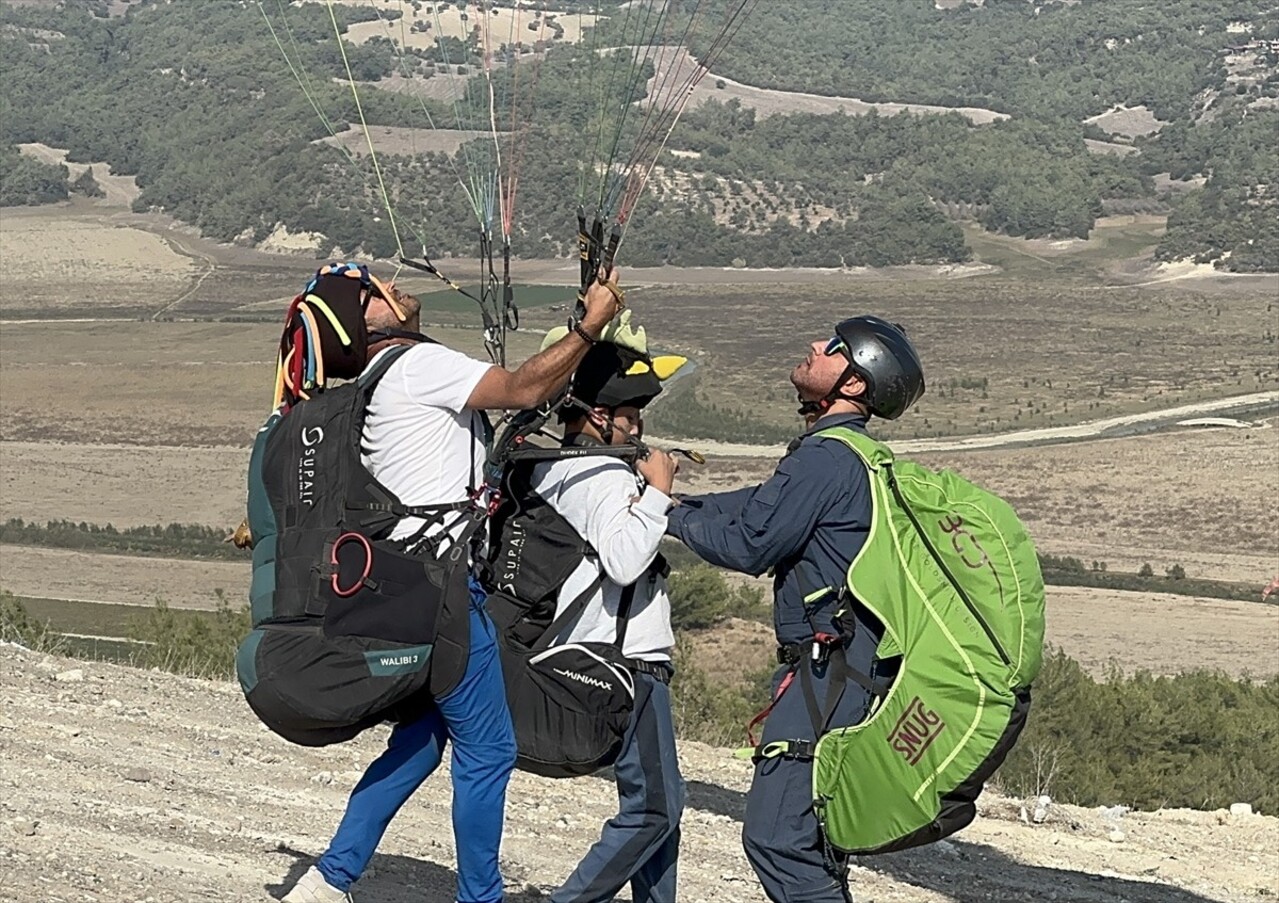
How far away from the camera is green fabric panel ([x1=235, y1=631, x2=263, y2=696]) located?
165 inches

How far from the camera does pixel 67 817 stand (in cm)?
598

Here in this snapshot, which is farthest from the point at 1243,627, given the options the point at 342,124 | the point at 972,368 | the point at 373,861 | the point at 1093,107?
Answer: the point at 1093,107

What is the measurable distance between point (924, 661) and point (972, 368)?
55670mm

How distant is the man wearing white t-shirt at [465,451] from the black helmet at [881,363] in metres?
0.55

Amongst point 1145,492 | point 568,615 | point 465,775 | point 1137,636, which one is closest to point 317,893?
point 465,775

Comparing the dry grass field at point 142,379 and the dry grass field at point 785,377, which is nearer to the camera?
the dry grass field at point 785,377

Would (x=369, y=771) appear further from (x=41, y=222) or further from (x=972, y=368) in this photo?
(x=41, y=222)

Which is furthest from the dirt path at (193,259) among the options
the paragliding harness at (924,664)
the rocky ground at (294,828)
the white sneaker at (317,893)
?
the paragliding harness at (924,664)

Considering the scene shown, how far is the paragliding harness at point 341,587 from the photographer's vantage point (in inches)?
164

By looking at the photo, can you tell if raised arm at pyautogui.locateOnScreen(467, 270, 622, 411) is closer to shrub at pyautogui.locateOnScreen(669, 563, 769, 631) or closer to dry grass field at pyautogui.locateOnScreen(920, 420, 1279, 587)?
shrub at pyautogui.locateOnScreen(669, 563, 769, 631)

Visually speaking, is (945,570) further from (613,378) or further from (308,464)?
(308,464)

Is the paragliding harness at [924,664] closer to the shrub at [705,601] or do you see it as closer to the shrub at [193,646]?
the shrub at [193,646]

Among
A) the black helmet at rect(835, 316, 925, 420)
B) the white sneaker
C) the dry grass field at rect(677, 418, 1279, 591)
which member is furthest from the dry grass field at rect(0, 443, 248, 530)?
the black helmet at rect(835, 316, 925, 420)

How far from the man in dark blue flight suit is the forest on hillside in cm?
6123
